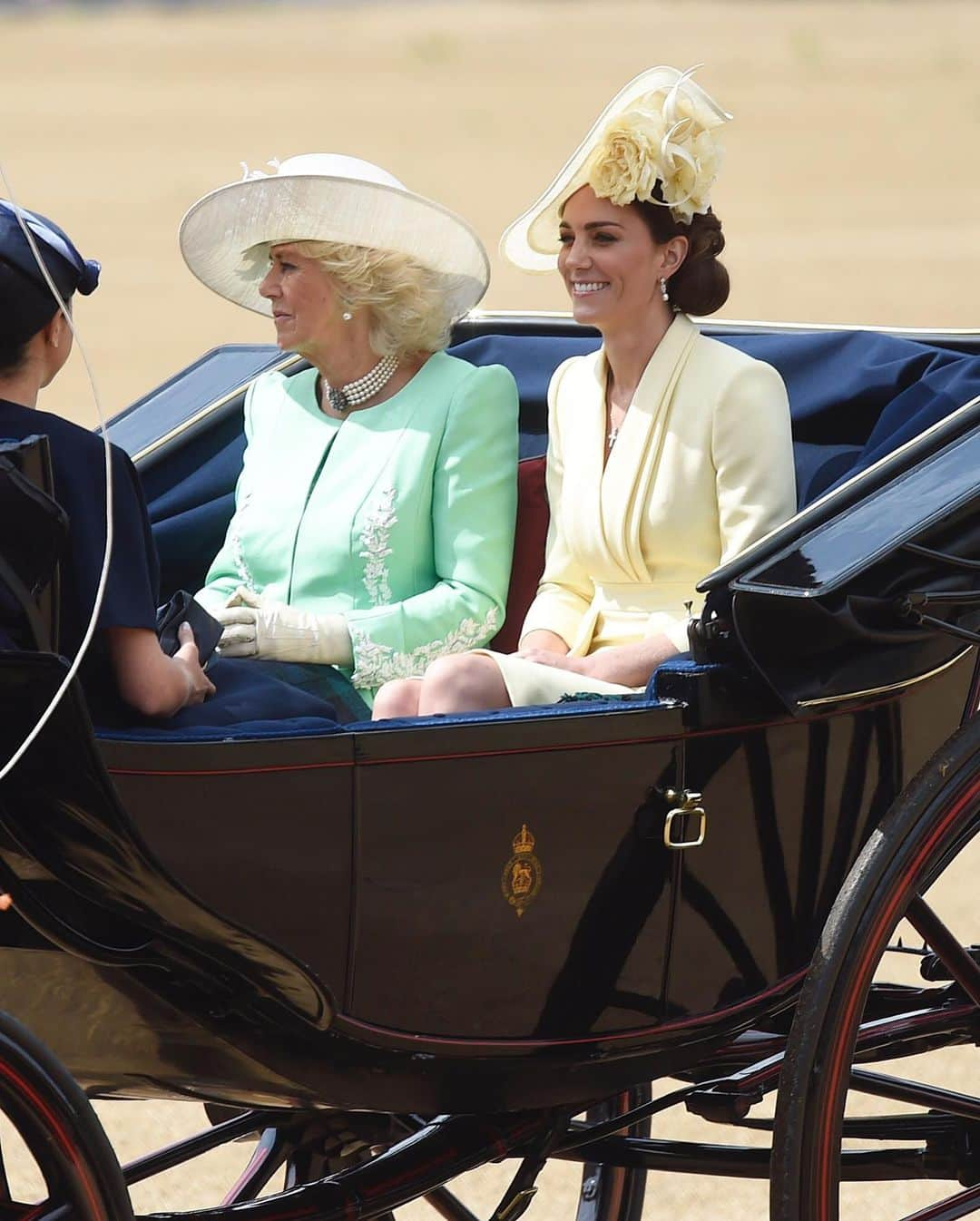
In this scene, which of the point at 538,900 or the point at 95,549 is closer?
the point at 95,549

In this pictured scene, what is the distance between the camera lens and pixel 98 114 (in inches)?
1029

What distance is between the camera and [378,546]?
125 inches

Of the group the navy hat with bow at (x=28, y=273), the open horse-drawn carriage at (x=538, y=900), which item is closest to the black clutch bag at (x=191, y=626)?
the open horse-drawn carriage at (x=538, y=900)

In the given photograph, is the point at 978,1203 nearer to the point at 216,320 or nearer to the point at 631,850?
the point at 631,850

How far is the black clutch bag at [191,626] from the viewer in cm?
252

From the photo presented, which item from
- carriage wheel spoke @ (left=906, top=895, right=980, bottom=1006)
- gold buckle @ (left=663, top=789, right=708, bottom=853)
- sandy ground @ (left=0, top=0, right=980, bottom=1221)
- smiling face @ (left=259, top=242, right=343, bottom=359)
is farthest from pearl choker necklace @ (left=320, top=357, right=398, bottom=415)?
sandy ground @ (left=0, top=0, right=980, bottom=1221)

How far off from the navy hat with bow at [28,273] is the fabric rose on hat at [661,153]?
3.29 feet

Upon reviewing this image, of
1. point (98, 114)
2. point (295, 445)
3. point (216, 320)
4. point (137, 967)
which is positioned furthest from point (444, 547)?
point (98, 114)

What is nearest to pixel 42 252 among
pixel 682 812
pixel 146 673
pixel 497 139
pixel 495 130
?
pixel 146 673

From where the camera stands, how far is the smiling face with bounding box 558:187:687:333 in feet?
10.2

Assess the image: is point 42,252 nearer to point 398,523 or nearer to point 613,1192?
point 398,523

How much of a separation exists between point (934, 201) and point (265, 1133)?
667 inches

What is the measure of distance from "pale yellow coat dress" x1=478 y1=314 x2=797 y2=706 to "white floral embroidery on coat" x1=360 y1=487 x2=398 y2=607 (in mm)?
220

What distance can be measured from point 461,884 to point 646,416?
96cm
